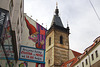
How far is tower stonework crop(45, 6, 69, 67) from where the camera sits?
4581cm

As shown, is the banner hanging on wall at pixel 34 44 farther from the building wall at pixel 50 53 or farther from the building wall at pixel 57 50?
the building wall at pixel 50 53

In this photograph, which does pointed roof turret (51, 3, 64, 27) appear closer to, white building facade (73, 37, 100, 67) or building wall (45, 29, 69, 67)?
building wall (45, 29, 69, 67)

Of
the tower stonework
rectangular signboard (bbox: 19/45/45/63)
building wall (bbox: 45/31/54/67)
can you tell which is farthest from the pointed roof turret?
rectangular signboard (bbox: 19/45/45/63)

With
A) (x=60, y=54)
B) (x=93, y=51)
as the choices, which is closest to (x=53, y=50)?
(x=60, y=54)

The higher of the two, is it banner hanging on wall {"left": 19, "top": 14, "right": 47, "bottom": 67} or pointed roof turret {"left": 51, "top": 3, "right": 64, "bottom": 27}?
pointed roof turret {"left": 51, "top": 3, "right": 64, "bottom": 27}

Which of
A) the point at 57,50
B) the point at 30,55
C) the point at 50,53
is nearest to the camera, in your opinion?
the point at 30,55

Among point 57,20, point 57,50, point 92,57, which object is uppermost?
point 57,20

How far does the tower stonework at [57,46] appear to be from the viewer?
4581 centimetres

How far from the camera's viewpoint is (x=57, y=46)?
A: 157ft

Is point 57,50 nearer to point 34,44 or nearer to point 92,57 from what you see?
point 92,57

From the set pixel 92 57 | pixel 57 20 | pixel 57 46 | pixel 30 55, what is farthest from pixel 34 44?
pixel 57 20

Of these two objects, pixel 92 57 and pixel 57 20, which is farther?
pixel 57 20

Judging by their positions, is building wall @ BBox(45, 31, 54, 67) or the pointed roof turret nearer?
building wall @ BBox(45, 31, 54, 67)

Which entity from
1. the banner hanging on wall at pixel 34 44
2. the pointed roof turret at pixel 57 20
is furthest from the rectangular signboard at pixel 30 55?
the pointed roof turret at pixel 57 20
